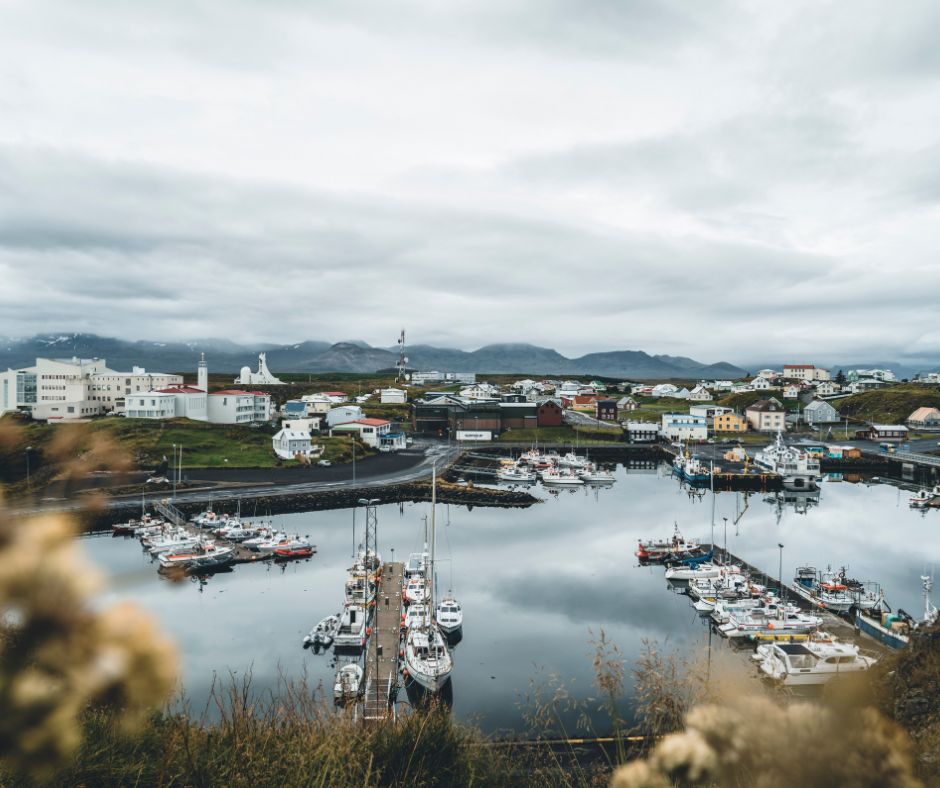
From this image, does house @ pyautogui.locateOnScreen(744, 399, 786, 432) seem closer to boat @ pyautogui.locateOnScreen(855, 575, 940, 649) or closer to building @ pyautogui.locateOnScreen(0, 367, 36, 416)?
boat @ pyautogui.locateOnScreen(855, 575, 940, 649)

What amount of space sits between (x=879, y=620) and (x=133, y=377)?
175ft

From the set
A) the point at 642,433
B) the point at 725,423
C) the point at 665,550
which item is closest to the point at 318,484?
the point at 665,550

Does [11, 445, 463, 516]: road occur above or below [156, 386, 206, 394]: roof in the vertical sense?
below

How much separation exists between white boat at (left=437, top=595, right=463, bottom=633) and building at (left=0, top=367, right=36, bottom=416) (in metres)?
43.8

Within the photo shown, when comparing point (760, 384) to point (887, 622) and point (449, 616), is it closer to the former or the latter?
point (887, 622)

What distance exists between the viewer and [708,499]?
3588 centimetres

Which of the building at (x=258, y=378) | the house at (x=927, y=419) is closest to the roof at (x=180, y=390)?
the building at (x=258, y=378)

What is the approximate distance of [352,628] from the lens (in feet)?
53.4

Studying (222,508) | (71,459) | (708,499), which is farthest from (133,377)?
(71,459)

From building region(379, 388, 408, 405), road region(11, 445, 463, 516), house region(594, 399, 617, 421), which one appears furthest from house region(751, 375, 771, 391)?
road region(11, 445, 463, 516)

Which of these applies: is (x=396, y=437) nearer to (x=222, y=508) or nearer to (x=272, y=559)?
(x=222, y=508)

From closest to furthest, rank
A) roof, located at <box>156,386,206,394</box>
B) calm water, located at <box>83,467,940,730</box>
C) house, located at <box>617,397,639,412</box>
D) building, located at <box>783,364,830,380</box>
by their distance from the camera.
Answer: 1. calm water, located at <box>83,467,940,730</box>
2. roof, located at <box>156,386,206,394</box>
3. house, located at <box>617,397,639,412</box>
4. building, located at <box>783,364,830,380</box>

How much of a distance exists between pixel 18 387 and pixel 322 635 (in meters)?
44.6

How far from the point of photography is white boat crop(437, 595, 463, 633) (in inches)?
661
